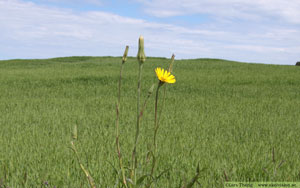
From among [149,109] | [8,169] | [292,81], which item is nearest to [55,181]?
[8,169]

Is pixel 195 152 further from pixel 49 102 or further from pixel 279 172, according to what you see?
pixel 49 102

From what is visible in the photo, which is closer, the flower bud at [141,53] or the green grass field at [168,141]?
the flower bud at [141,53]

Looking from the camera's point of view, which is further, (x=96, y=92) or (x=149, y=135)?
(x=96, y=92)

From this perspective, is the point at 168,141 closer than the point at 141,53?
No

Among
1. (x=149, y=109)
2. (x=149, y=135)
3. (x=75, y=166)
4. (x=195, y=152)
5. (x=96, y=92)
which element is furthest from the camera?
(x=96, y=92)

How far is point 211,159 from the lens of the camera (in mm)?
2400

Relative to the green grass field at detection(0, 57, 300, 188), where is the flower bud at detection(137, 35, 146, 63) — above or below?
above

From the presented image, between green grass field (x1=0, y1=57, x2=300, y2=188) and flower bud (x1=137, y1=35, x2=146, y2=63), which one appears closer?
flower bud (x1=137, y1=35, x2=146, y2=63)

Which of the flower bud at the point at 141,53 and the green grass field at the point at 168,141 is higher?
the flower bud at the point at 141,53

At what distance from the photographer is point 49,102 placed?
5.96 metres

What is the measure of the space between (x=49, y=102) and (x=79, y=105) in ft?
2.61

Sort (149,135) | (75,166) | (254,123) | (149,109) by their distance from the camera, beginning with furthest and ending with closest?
(149,109) → (254,123) → (149,135) → (75,166)

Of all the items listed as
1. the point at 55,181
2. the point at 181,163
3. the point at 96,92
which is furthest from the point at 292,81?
the point at 55,181

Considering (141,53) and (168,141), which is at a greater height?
(141,53)
